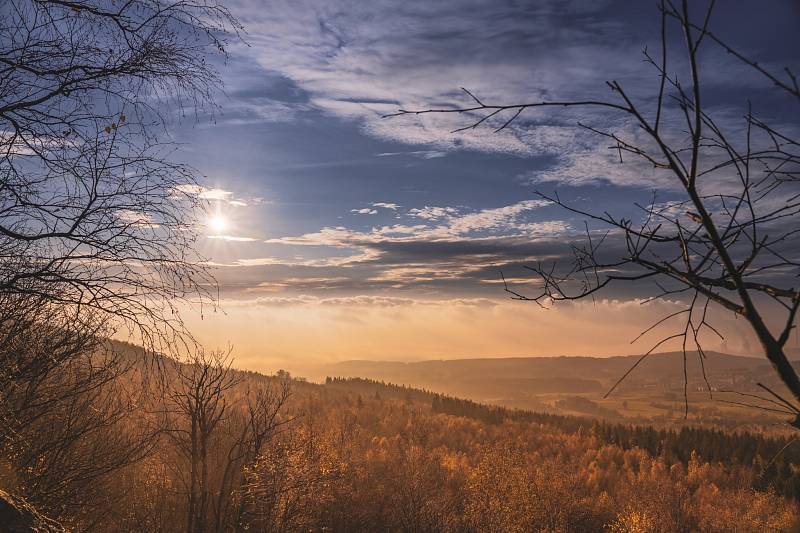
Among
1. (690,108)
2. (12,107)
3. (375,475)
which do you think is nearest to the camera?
(690,108)

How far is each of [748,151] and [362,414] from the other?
119733mm

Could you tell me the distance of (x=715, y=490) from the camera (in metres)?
65.6

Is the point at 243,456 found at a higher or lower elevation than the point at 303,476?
higher

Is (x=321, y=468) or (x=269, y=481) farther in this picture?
(x=321, y=468)

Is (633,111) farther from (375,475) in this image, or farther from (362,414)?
(362,414)

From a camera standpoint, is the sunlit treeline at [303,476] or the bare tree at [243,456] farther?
the bare tree at [243,456]

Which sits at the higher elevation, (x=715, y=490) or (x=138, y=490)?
(x=138, y=490)

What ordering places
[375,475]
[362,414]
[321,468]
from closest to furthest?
Result: 1. [321,468]
2. [375,475]
3. [362,414]

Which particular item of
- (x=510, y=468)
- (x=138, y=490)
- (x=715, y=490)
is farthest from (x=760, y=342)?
(x=715, y=490)

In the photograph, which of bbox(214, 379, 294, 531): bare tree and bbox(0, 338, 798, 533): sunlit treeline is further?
bbox(214, 379, 294, 531): bare tree

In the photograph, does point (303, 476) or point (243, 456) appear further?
point (303, 476)

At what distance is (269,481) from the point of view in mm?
31484

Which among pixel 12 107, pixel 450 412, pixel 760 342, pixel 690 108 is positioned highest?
pixel 12 107

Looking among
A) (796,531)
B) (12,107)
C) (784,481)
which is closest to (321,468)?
(796,531)
